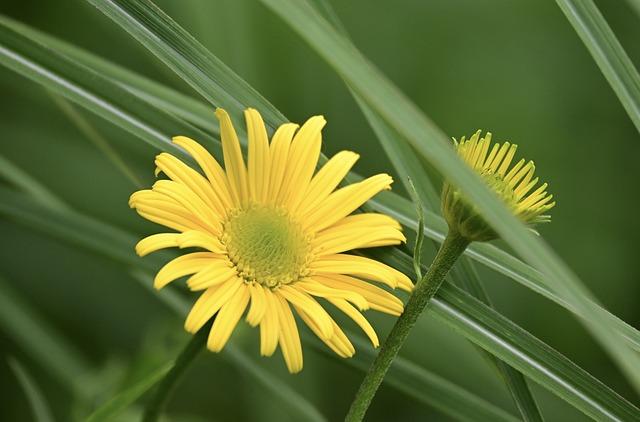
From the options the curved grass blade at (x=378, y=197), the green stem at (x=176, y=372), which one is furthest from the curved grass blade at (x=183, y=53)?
the green stem at (x=176, y=372)

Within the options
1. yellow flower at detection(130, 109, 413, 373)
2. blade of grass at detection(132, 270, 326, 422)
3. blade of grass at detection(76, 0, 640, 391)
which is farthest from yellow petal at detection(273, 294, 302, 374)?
blade of grass at detection(132, 270, 326, 422)

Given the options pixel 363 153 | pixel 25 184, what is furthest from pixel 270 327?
pixel 363 153

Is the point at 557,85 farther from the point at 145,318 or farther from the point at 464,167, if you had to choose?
the point at 464,167

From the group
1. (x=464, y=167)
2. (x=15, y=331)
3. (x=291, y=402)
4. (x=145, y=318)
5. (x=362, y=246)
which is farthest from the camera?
(x=145, y=318)

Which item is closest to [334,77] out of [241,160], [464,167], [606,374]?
[606,374]

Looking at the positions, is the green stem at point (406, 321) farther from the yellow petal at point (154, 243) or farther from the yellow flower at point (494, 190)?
the yellow petal at point (154, 243)

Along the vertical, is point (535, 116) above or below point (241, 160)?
above

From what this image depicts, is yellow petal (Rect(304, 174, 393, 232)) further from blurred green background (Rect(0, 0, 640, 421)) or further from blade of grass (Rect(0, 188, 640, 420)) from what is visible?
A: blurred green background (Rect(0, 0, 640, 421))
